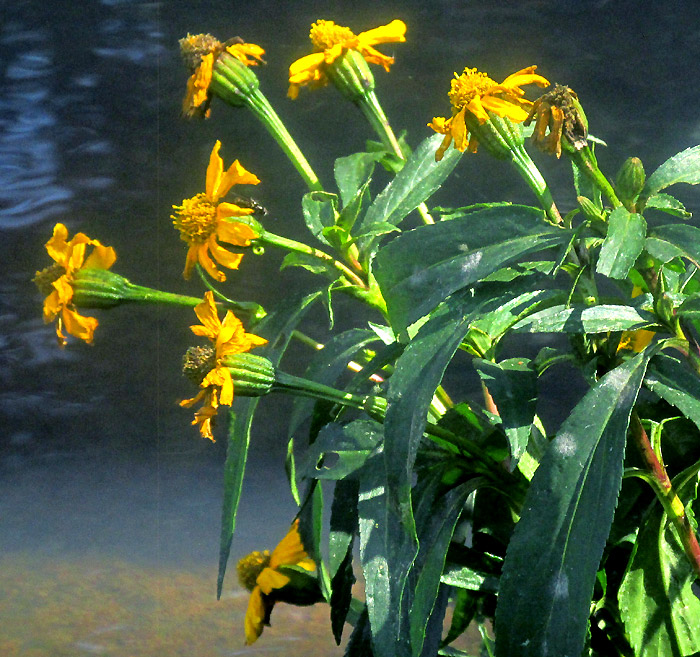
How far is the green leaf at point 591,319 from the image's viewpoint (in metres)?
0.30

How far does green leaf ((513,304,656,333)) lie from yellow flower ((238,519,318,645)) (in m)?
0.18

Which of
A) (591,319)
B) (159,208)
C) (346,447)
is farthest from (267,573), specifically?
(159,208)

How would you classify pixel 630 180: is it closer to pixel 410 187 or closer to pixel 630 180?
pixel 630 180

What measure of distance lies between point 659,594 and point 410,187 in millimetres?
214

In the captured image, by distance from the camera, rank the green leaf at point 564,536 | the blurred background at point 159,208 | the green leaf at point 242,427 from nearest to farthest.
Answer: the green leaf at point 564,536
the green leaf at point 242,427
the blurred background at point 159,208

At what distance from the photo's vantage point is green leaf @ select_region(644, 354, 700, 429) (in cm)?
30

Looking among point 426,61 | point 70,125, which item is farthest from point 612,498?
point 70,125

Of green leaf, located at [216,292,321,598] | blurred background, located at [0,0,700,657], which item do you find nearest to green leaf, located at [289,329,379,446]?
green leaf, located at [216,292,321,598]

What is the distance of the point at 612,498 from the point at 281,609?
2.24 feet

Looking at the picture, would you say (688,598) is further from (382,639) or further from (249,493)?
(249,493)

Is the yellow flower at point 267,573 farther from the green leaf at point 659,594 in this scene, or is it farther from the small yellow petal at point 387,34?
the small yellow petal at point 387,34

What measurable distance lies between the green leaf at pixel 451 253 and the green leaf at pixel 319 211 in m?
0.09

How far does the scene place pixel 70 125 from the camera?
2.88ft

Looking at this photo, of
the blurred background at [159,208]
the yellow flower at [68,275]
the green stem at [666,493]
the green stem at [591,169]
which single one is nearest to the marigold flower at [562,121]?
the green stem at [591,169]
